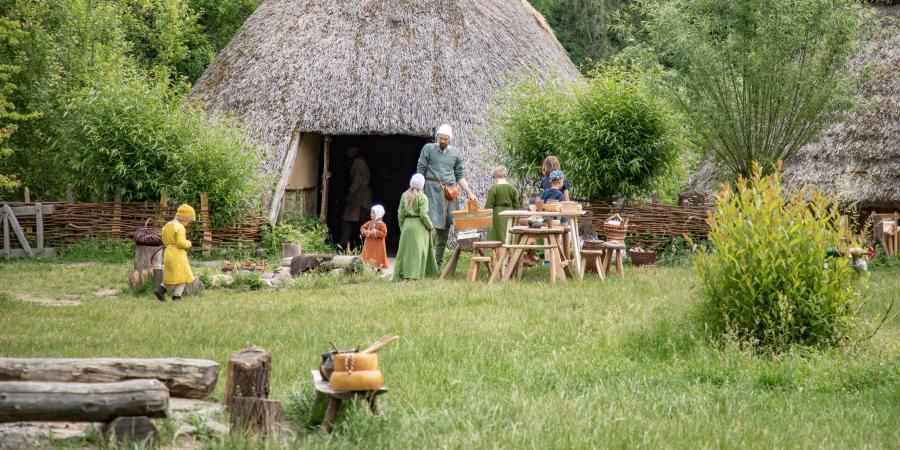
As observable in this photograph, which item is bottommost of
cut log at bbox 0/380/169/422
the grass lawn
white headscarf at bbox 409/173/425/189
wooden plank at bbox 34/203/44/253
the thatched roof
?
the grass lawn

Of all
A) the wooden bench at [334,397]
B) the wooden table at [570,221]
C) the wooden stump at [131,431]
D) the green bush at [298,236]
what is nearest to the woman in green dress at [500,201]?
the wooden table at [570,221]

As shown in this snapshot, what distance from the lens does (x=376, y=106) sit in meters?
16.0

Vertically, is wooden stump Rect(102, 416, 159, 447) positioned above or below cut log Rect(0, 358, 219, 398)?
below

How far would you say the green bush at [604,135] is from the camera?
1387cm

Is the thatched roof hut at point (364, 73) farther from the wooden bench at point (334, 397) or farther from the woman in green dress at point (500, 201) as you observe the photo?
the wooden bench at point (334, 397)

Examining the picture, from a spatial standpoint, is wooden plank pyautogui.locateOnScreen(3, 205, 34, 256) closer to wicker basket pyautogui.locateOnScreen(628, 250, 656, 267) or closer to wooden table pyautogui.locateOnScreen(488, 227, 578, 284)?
wooden table pyautogui.locateOnScreen(488, 227, 578, 284)

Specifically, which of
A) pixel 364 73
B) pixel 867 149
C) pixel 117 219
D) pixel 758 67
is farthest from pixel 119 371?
pixel 867 149

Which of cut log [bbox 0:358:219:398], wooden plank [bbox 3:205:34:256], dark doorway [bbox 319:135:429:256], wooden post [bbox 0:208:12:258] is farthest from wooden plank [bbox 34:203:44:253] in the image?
cut log [bbox 0:358:219:398]

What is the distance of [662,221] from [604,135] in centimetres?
157

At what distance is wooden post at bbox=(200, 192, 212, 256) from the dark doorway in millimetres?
4527

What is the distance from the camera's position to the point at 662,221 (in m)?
14.2

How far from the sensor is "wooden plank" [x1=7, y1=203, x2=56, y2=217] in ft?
49.3

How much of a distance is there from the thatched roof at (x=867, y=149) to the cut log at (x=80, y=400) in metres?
12.6

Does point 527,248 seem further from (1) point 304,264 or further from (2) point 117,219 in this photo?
(2) point 117,219
